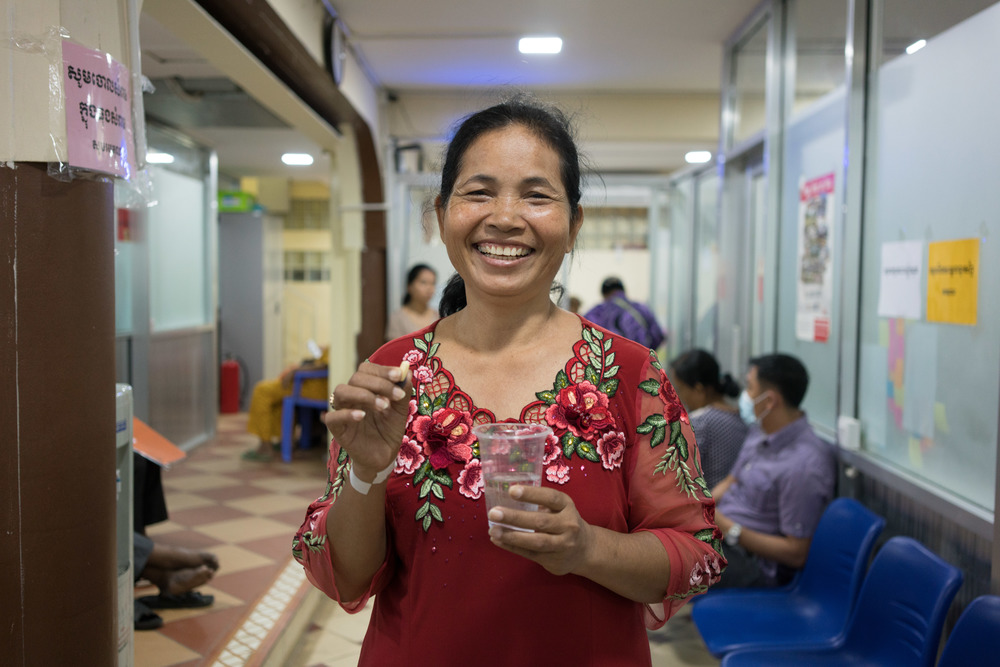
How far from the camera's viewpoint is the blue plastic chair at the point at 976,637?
67.0 inches

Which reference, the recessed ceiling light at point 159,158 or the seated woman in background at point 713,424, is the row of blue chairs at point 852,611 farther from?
the recessed ceiling light at point 159,158

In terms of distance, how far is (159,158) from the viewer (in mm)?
6629

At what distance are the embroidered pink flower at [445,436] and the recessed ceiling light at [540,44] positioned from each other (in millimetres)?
4912

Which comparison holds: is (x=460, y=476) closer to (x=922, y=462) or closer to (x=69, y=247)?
(x=69, y=247)

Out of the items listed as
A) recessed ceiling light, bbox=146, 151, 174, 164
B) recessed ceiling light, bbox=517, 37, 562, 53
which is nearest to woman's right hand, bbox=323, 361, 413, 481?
recessed ceiling light, bbox=517, 37, 562, 53

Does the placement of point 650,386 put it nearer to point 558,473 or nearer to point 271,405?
point 558,473

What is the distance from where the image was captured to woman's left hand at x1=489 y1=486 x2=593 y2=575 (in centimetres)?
96

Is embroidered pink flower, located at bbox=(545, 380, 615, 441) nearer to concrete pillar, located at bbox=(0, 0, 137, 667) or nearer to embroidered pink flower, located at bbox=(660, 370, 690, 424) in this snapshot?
embroidered pink flower, located at bbox=(660, 370, 690, 424)

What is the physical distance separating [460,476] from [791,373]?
93.3 inches

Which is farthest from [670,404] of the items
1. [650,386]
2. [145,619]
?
[145,619]

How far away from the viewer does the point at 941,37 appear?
8.59 ft

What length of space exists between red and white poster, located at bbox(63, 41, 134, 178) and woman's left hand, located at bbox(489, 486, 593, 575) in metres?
1.34

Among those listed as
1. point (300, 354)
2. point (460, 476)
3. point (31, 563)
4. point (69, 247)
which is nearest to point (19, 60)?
point (69, 247)

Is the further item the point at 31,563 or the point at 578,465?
the point at 31,563
